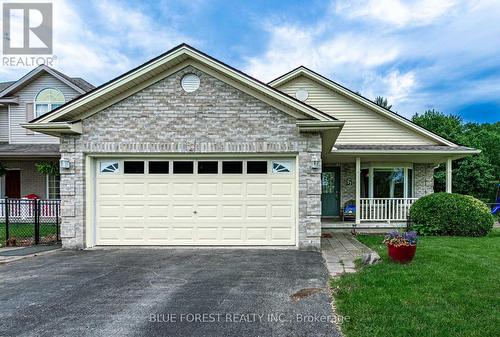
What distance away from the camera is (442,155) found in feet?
44.0

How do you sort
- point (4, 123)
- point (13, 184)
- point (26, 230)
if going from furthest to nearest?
point (4, 123) < point (13, 184) < point (26, 230)

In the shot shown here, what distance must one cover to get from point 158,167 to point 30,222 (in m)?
6.18

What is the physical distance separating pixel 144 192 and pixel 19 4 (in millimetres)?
8204


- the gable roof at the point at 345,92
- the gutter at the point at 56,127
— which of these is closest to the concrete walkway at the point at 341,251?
the gable roof at the point at 345,92

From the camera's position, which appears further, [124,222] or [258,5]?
[258,5]

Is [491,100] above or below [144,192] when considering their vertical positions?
above

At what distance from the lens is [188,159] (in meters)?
9.52

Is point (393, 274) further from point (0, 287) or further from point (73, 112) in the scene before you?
point (73, 112)

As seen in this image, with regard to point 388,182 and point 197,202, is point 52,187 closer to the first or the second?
point 197,202

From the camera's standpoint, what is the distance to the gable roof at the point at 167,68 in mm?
8805

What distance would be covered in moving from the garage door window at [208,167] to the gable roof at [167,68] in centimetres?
207

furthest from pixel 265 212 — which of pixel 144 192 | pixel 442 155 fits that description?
pixel 442 155

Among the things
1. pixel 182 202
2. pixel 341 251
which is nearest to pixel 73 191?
pixel 182 202

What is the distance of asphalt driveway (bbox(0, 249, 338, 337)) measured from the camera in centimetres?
432
